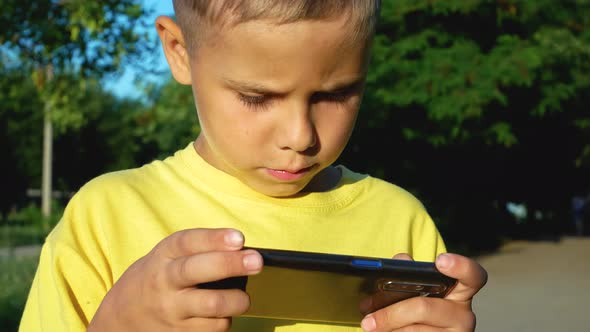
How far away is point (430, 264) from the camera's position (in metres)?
1.28

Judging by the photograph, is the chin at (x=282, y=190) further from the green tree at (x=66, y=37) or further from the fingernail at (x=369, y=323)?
the green tree at (x=66, y=37)

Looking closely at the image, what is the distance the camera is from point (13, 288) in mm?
6074

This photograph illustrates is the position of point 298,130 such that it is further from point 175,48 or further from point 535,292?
point 535,292

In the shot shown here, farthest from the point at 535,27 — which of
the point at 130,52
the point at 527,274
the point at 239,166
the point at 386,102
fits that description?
the point at 239,166

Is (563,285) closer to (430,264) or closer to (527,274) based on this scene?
(527,274)

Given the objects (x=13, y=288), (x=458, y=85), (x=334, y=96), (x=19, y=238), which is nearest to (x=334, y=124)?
(x=334, y=96)

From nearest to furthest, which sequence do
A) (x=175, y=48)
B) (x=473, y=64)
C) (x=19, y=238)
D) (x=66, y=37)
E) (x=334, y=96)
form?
1. (x=334, y=96)
2. (x=175, y=48)
3. (x=66, y=37)
4. (x=473, y=64)
5. (x=19, y=238)

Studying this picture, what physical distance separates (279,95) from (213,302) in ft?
1.37

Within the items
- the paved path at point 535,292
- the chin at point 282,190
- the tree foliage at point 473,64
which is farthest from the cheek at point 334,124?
the tree foliage at point 473,64

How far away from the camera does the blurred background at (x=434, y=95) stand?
9023mm

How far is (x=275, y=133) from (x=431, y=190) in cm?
1582

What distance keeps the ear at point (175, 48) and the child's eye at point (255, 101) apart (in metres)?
0.23

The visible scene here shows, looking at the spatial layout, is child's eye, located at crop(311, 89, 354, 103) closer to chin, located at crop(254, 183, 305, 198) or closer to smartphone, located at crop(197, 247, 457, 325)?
chin, located at crop(254, 183, 305, 198)

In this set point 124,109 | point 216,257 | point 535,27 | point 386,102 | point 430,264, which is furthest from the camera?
point 124,109
